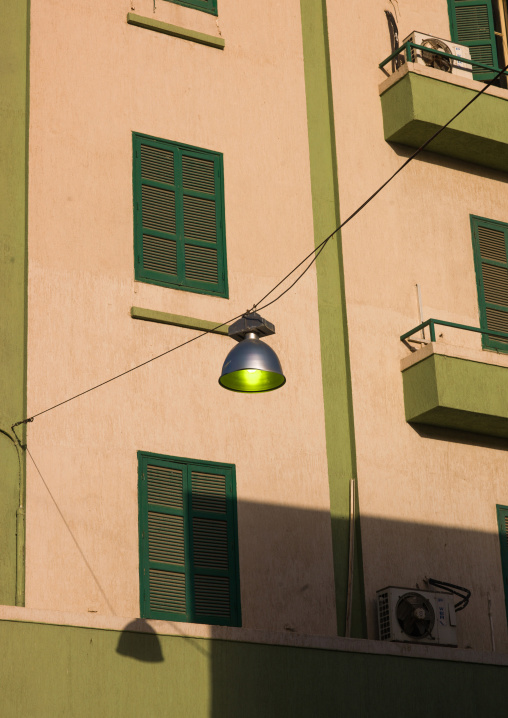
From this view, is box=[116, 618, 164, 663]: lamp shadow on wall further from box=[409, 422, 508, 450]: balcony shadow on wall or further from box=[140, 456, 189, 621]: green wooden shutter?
box=[409, 422, 508, 450]: balcony shadow on wall

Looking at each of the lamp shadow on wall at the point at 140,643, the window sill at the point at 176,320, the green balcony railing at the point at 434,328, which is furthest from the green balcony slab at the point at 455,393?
the lamp shadow on wall at the point at 140,643

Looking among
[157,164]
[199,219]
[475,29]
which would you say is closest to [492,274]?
[475,29]

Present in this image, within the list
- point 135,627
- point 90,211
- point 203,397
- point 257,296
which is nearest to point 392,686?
point 135,627

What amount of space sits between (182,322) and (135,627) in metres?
3.66

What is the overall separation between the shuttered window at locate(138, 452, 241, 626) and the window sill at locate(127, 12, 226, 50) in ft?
16.2

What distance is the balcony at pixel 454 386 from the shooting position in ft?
47.7

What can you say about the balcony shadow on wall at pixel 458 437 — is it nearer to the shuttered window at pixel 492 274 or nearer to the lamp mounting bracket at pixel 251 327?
the shuttered window at pixel 492 274

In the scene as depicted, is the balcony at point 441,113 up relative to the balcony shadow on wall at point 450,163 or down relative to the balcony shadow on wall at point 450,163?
up

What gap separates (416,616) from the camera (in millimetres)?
13453

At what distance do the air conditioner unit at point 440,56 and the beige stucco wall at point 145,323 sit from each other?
74.4 inches

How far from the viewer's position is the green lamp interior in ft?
36.3

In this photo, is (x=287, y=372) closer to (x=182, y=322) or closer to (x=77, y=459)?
(x=182, y=322)

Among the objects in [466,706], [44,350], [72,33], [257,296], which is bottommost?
[466,706]

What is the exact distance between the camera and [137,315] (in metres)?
13.6
